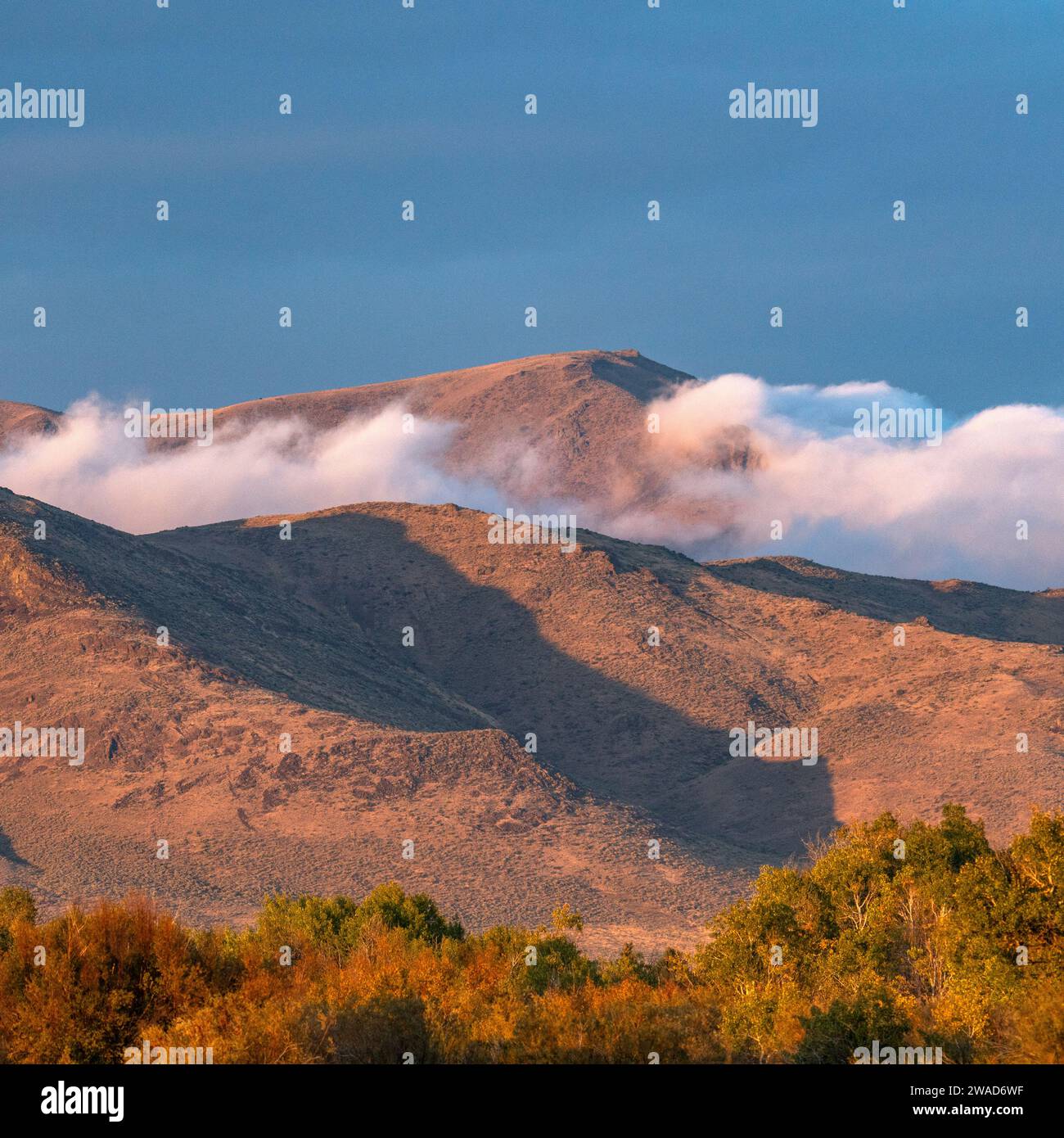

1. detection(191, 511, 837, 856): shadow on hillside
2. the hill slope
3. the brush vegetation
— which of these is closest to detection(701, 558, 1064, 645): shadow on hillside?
the hill slope

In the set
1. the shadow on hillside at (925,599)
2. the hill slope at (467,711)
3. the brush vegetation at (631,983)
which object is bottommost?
the brush vegetation at (631,983)

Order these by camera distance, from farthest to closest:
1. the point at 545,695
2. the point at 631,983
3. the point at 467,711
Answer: the point at 545,695
the point at 467,711
the point at 631,983

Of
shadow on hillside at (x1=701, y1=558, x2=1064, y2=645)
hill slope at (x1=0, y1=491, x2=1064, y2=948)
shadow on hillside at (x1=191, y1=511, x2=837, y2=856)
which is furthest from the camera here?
shadow on hillside at (x1=701, y1=558, x2=1064, y2=645)

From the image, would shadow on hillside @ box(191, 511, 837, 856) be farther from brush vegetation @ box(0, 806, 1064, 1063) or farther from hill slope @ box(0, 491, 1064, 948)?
brush vegetation @ box(0, 806, 1064, 1063)

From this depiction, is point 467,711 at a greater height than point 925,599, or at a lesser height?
lesser

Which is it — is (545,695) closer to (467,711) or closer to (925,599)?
(467,711)

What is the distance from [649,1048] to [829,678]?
99.3 m

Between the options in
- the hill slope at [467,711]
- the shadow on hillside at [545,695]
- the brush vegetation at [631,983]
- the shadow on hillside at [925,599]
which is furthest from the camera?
the shadow on hillside at [925,599]

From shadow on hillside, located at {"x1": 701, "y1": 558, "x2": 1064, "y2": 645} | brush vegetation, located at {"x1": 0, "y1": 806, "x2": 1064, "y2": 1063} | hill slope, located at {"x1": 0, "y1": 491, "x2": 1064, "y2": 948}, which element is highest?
shadow on hillside, located at {"x1": 701, "y1": 558, "x2": 1064, "y2": 645}

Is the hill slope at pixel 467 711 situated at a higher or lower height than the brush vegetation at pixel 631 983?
higher

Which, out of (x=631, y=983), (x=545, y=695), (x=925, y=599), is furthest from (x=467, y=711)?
(x=631, y=983)

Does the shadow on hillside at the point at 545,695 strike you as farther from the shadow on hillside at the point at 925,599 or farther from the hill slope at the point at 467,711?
the shadow on hillside at the point at 925,599

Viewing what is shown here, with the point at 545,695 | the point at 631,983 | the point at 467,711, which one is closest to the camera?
the point at 631,983

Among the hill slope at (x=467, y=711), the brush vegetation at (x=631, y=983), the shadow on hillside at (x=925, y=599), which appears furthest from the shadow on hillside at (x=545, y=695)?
the brush vegetation at (x=631, y=983)
